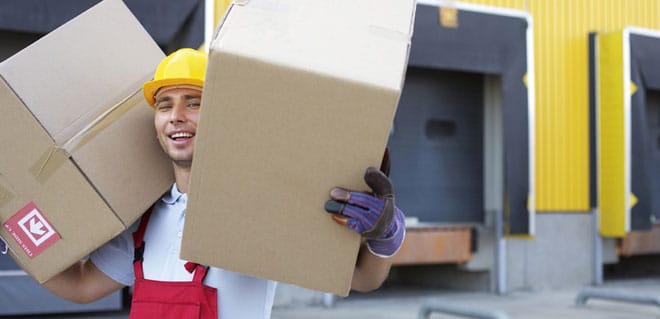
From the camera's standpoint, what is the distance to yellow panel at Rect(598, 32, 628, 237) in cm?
966

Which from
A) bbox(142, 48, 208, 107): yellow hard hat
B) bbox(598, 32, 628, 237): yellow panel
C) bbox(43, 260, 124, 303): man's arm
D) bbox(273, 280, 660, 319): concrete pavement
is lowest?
bbox(273, 280, 660, 319): concrete pavement

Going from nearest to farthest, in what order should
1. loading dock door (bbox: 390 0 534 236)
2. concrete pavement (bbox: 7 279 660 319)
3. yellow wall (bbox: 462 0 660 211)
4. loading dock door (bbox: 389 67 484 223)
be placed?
concrete pavement (bbox: 7 279 660 319)
loading dock door (bbox: 390 0 534 236)
loading dock door (bbox: 389 67 484 223)
yellow wall (bbox: 462 0 660 211)

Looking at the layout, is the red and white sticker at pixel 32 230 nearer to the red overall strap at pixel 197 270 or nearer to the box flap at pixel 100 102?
the box flap at pixel 100 102

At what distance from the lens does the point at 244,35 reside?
6.10 feet

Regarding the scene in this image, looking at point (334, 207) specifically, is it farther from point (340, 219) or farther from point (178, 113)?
point (178, 113)

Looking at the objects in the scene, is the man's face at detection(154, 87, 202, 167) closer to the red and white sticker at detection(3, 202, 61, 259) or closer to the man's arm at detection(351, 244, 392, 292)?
the red and white sticker at detection(3, 202, 61, 259)

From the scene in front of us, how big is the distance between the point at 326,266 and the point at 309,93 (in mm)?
417

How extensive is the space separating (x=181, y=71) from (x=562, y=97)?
26.9ft

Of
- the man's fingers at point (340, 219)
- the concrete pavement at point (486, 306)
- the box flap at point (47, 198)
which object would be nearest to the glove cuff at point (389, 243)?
the man's fingers at point (340, 219)

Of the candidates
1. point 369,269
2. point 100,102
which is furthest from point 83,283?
point 369,269

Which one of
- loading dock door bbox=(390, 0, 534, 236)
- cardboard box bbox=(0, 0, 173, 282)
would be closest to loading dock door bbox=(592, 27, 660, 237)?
loading dock door bbox=(390, 0, 534, 236)

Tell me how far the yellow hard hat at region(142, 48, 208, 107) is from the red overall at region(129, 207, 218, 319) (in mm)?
474

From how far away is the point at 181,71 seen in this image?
213cm

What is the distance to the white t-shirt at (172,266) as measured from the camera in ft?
7.04
